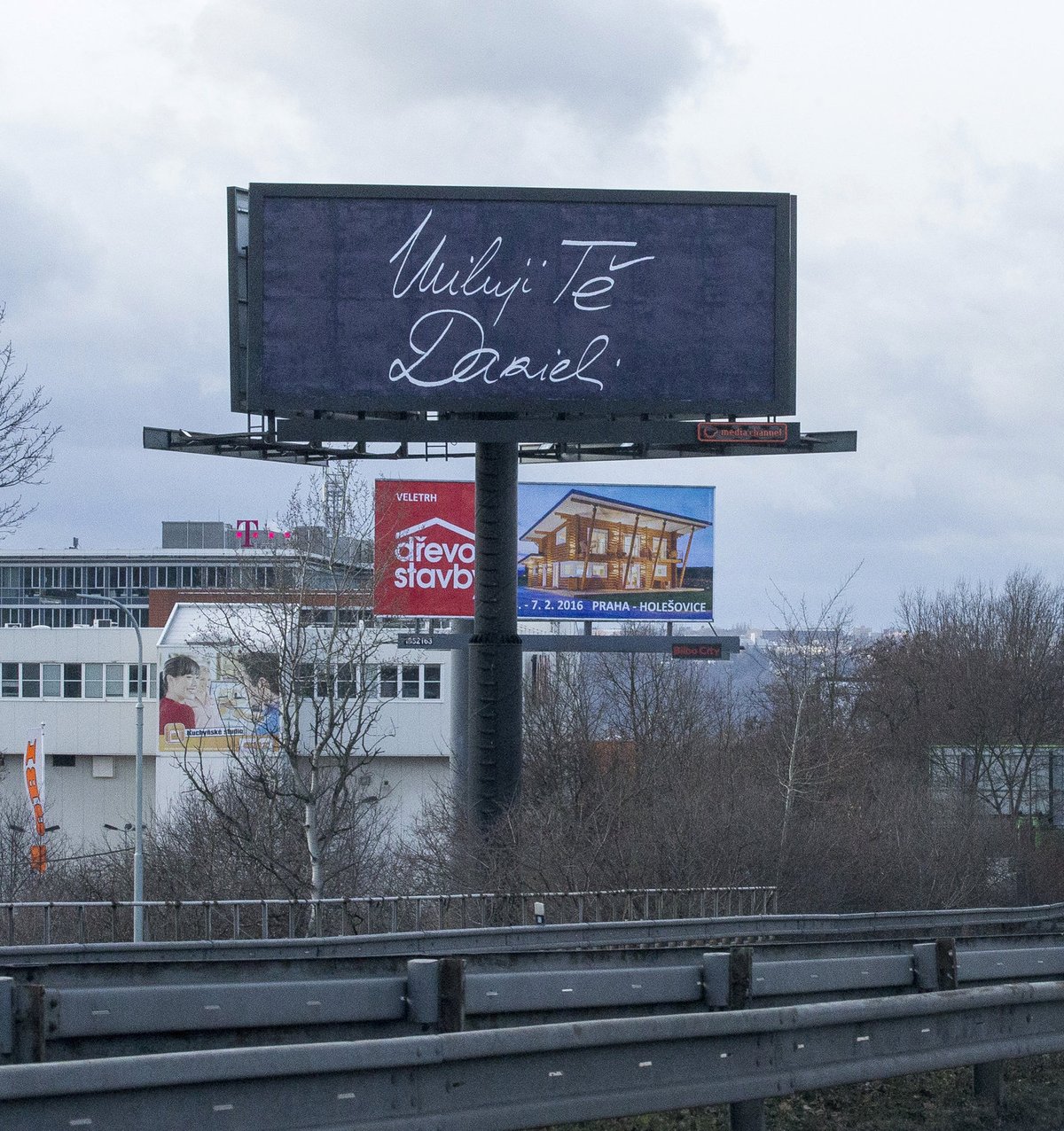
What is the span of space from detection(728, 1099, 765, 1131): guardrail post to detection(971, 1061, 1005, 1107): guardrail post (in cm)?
163

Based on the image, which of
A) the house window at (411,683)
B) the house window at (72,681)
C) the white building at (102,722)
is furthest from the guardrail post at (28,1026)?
the house window at (72,681)

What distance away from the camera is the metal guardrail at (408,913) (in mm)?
20500

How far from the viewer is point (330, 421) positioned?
26641 millimetres

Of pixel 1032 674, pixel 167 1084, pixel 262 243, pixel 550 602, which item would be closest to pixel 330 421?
pixel 262 243

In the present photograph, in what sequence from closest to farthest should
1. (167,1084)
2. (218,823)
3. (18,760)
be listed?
(167,1084), (218,823), (18,760)

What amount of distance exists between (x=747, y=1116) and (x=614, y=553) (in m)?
38.7

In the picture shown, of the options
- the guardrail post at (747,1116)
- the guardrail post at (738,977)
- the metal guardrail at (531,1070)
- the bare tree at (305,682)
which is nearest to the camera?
the metal guardrail at (531,1070)

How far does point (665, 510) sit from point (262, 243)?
21800mm

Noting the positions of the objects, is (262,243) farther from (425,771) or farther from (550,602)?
(425,771)

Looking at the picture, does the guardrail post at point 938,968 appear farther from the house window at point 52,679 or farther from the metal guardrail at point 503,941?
Answer: the house window at point 52,679

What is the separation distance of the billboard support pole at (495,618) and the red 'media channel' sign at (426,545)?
1480 centimetres

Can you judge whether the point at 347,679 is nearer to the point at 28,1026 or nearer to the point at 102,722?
the point at 28,1026

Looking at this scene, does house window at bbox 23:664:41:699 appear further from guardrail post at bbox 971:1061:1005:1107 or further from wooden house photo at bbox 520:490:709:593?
guardrail post at bbox 971:1061:1005:1107

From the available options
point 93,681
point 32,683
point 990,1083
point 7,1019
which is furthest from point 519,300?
point 32,683
